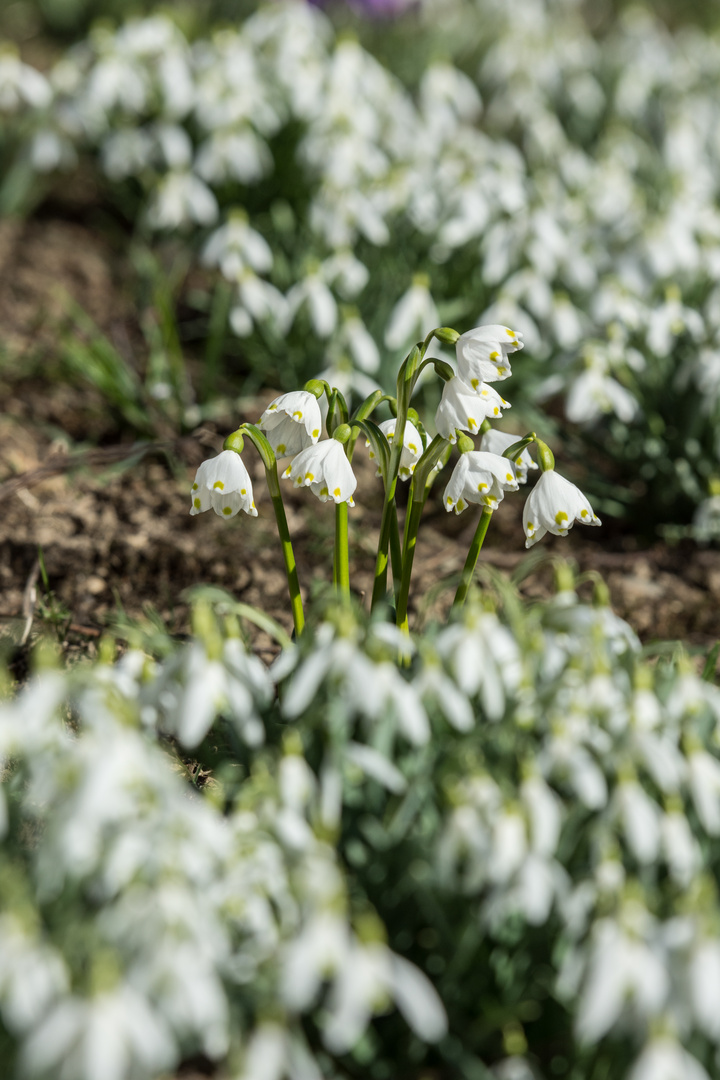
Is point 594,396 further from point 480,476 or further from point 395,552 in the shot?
point 480,476

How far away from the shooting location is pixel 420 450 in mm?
1695

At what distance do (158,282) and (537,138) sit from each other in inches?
75.3

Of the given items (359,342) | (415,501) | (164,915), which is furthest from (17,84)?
(164,915)

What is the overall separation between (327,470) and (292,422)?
17 cm

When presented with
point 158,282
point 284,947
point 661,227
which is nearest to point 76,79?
point 158,282

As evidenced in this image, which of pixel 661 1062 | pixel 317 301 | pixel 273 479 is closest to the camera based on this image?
pixel 661 1062

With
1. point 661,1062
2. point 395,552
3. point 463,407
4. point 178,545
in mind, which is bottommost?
point 178,545

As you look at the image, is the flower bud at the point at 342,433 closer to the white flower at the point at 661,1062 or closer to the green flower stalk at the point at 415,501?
the green flower stalk at the point at 415,501

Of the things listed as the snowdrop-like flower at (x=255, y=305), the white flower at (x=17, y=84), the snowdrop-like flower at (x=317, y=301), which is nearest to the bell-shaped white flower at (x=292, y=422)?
the snowdrop-like flower at (x=317, y=301)

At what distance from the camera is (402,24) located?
17.9 ft

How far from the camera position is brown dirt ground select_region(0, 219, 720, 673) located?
2.46 m

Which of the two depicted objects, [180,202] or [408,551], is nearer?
[408,551]

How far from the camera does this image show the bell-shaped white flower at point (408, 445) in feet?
5.48

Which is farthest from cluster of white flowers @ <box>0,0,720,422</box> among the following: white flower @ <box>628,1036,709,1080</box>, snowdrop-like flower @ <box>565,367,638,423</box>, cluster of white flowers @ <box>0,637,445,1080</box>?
white flower @ <box>628,1036,709,1080</box>
